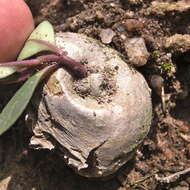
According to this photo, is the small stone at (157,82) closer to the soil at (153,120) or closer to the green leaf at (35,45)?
the soil at (153,120)

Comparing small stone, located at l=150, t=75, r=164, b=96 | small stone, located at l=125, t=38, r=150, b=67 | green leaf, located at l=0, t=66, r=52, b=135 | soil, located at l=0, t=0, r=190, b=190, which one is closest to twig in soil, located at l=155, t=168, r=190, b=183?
soil, located at l=0, t=0, r=190, b=190

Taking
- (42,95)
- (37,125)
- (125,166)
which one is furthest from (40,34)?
(125,166)

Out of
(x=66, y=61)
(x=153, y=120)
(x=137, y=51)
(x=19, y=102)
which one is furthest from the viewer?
(x=153, y=120)

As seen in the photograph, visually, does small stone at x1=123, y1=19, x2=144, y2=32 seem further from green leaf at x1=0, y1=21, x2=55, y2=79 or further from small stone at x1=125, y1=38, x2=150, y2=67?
green leaf at x1=0, y1=21, x2=55, y2=79

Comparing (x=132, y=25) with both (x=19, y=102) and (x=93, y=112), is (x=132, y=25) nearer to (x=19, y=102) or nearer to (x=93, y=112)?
(x=93, y=112)

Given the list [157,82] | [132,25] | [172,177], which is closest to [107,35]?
[132,25]

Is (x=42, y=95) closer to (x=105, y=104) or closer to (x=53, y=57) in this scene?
(x=53, y=57)
